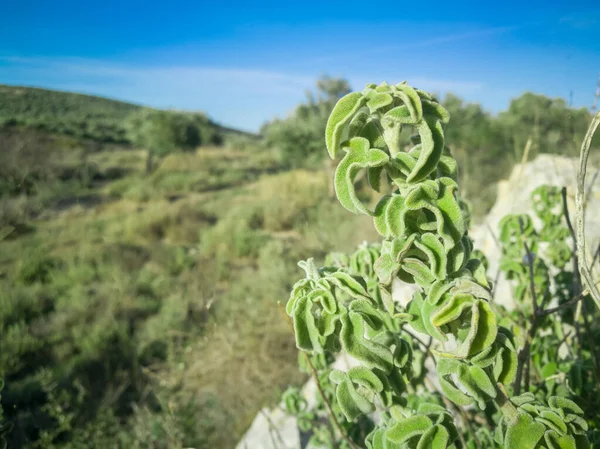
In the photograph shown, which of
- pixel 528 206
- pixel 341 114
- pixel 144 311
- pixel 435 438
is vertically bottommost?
pixel 144 311

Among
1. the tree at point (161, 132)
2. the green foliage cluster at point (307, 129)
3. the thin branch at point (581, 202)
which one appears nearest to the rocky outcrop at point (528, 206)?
the thin branch at point (581, 202)

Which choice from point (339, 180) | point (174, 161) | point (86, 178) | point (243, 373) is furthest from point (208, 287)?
point (174, 161)

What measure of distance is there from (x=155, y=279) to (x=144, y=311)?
1.26m

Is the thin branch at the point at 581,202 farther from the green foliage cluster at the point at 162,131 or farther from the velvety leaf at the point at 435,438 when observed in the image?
the green foliage cluster at the point at 162,131

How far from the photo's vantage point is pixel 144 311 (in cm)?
698

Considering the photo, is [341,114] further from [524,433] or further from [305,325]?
[524,433]

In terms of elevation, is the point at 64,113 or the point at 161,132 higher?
the point at 161,132

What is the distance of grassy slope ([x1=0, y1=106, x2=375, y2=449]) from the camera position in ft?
13.0

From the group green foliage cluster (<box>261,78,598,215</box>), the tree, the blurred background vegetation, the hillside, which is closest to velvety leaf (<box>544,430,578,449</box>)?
the blurred background vegetation

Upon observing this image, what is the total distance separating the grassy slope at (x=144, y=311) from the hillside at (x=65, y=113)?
133 cm

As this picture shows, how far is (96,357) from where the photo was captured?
17.9ft

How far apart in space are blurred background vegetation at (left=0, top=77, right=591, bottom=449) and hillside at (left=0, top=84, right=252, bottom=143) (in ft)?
0.29

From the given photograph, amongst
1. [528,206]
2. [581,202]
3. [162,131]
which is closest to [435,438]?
[581,202]

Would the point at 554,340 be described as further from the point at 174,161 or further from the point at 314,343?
the point at 174,161
